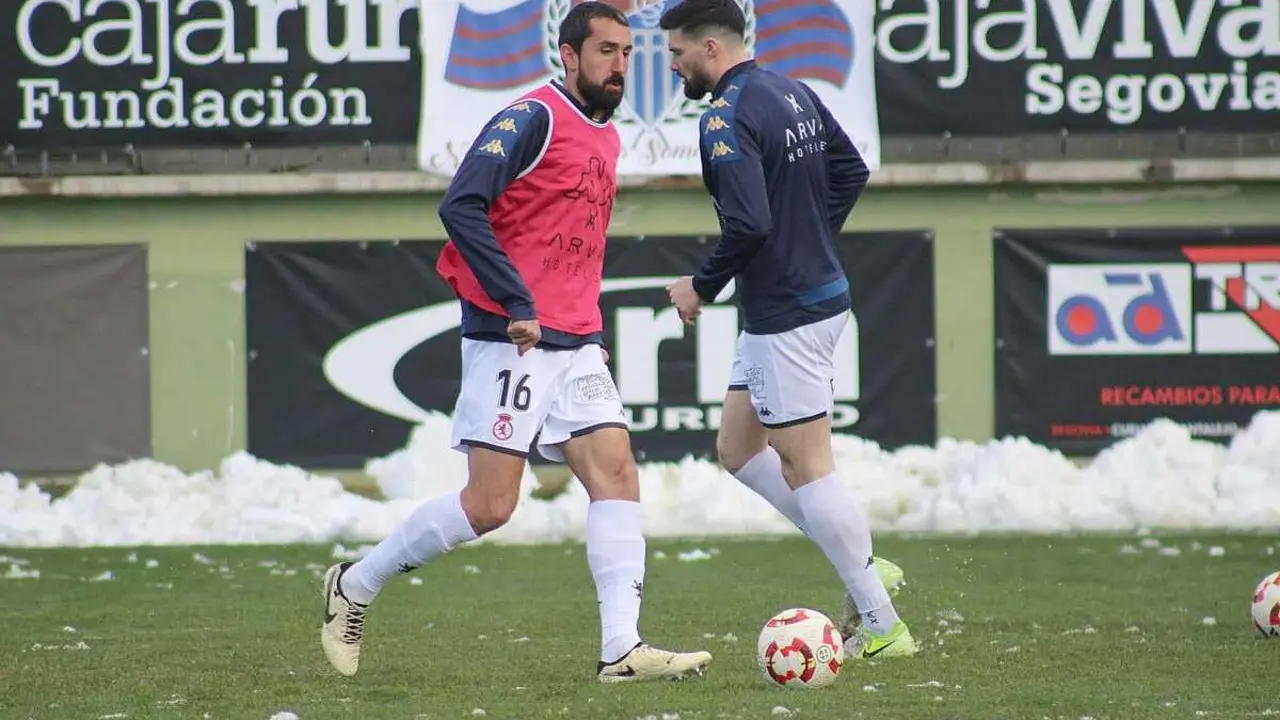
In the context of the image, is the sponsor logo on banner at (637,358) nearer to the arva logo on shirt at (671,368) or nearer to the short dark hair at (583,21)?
the arva logo on shirt at (671,368)

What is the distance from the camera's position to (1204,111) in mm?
13375

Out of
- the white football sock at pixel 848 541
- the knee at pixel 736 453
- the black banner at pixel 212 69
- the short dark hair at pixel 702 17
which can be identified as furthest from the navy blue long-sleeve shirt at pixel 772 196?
the black banner at pixel 212 69

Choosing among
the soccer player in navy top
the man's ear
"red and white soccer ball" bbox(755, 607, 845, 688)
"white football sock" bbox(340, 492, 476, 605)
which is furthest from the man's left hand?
"red and white soccer ball" bbox(755, 607, 845, 688)

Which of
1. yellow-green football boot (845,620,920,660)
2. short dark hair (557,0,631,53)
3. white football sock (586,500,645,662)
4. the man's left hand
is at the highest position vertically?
short dark hair (557,0,631,53)

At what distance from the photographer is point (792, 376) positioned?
6.83 m

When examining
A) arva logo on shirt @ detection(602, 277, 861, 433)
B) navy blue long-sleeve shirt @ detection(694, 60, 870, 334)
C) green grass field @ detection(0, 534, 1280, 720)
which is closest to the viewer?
green grass field @ detection(0, 534, 1280, 720)

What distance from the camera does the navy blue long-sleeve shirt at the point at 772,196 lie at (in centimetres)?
655

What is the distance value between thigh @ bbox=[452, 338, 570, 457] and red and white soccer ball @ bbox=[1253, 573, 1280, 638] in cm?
267

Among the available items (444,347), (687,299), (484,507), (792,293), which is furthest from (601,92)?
(444,347)

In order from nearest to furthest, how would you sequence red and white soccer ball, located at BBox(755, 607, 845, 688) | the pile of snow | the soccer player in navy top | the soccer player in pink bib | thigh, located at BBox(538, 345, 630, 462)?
red and white soccer ball, located at BBox(755, 607, 845, 688) < the soccer player in pink bib < thigh, located at BBox(538, 345, 630, 462) < the soccer player in navy top < the pile of snow

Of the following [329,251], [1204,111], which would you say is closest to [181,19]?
[329,251]

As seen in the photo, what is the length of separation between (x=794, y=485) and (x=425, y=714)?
1683 millimetres

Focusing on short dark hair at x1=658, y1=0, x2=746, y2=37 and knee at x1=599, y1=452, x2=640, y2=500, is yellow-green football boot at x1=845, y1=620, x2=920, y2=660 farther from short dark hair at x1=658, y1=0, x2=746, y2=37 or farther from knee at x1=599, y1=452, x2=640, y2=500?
short dark hair at x1=658, y1=0, x2=746, y2=37

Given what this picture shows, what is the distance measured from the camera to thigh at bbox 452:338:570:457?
6.37m
